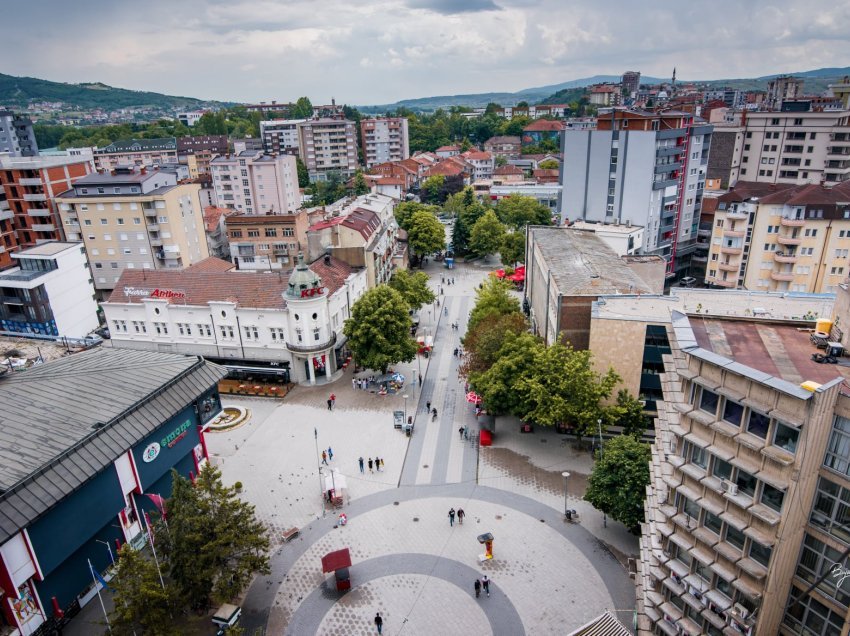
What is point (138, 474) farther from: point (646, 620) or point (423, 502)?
point (646, 620)

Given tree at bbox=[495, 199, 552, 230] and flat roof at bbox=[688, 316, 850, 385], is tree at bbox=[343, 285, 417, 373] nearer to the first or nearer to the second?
flat roof at bbox=[688, 316, 850, 385]

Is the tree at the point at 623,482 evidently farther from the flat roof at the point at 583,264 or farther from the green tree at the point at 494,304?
the green tree at the point at 494,304

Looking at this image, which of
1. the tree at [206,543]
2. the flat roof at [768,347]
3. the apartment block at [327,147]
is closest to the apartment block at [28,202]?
the tree at [206,543]

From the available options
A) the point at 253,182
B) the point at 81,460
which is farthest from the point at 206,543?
the point at 253,182

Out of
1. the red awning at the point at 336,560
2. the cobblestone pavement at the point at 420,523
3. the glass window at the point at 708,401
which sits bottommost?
the cobblestone pavement at the point at 420,523

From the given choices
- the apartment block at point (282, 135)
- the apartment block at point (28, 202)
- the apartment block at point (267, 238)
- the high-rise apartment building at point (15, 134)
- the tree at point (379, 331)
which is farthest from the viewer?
the apartment block at point (282, 135)

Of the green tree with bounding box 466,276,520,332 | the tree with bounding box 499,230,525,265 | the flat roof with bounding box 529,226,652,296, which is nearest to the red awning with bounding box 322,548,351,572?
the flat roof with bounding box 529,226,652,296

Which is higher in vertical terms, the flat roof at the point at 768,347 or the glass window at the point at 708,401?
the flat roof at the point at 768,347

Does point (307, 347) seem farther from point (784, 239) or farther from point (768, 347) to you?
point (784, 239)
